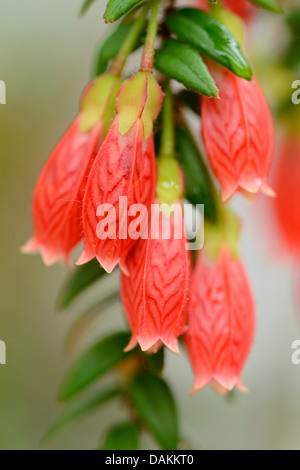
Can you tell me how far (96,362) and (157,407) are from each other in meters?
0.09

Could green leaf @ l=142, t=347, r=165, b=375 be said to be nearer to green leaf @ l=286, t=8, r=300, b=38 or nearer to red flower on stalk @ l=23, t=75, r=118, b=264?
red flower on stalk @ l=23, t=75, r=118, b=264

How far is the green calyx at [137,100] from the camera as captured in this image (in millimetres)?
609

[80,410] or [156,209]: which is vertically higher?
[156,209]

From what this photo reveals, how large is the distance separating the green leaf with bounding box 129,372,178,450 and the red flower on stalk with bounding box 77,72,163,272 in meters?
0.26

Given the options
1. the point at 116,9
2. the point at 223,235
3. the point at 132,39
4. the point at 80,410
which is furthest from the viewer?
the point at 80,410

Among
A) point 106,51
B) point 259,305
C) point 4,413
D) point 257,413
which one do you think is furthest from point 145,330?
point 259,305

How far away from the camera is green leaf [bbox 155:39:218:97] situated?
592 millimetres

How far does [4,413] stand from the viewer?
1303 mm

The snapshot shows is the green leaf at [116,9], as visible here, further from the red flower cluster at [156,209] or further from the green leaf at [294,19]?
the green leaf at [294,19]

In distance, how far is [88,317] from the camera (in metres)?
0.93

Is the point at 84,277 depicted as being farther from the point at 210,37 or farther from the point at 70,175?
the point at 210,37

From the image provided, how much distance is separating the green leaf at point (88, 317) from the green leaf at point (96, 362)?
0.07m

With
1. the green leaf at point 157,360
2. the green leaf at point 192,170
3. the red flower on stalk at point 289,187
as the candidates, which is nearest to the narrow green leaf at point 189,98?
the green leaf at point 192,170

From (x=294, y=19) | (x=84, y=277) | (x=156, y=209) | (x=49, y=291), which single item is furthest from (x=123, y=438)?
(x=49, y=291)
